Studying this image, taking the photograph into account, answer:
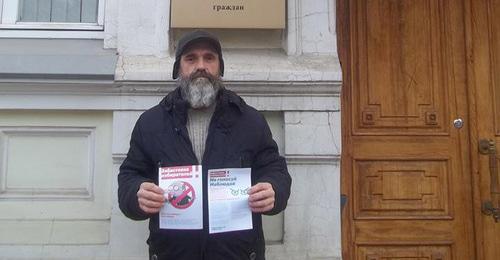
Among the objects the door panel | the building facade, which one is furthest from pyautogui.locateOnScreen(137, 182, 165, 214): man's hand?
the door panel

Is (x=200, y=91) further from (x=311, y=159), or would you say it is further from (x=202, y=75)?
(x=311, y=159)

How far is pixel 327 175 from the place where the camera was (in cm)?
308

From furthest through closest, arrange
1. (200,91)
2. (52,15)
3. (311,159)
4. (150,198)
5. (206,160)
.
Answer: (52,15)
(311,159)
(200,91)
(206,160)
(150,198)

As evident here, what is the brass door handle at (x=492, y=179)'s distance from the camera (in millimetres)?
3271

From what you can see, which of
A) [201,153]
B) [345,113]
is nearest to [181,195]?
[201,153]

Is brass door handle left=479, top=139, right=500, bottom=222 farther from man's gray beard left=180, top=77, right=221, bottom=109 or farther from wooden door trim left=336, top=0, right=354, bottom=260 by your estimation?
man's gray beard left=180, top=77, right=221, bottom=109

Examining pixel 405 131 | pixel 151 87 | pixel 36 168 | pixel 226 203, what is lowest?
pixel 226 203

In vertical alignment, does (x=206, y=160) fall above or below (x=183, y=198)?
above

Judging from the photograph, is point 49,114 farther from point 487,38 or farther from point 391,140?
point 487,38

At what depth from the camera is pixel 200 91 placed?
244cm

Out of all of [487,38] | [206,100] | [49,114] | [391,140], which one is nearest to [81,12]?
[49,114]

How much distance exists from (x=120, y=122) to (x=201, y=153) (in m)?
0.90

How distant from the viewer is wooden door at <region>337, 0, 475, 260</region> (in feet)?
10.7

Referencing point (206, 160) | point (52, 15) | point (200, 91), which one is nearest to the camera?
point (206, 160)
